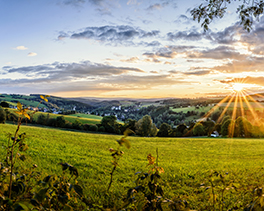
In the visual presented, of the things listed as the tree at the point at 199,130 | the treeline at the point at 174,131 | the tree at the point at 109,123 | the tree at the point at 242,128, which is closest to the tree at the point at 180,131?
the treeline at the point at 174,131

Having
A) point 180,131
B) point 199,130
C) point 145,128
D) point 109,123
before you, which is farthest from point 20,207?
point 180,131

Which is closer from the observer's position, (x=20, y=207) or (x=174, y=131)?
(x=20, y=207)

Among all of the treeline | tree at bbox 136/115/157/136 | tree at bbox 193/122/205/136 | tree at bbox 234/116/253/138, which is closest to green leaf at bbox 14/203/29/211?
the treeline

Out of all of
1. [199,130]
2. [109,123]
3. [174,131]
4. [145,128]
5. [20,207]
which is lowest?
[174,131]

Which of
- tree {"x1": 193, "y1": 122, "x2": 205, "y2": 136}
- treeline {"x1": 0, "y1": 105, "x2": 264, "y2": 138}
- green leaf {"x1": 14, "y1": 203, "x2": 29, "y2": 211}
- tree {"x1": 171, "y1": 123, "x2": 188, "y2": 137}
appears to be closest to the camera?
green leaf {"x1": 14, "y1": 203, "x2": 29, "y2": 211}

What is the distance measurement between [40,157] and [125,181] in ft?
15.0

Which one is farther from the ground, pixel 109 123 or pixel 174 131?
pixel 109 123

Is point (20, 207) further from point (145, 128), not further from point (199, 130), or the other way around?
point (199, 130)

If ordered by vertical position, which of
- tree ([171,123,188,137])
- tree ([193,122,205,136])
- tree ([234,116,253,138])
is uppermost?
tree ([234,116,253,138])

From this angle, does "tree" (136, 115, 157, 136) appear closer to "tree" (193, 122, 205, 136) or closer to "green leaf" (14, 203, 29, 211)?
"tree" (193, 122, 205, 136)

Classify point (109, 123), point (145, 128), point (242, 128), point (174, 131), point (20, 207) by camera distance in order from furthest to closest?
point (174, 131) → point (109, 123) → point (145, 128) → point (242, 128) → point (20, 207)

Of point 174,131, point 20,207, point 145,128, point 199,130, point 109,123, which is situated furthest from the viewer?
point 174,131

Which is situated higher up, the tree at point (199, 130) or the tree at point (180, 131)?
the tree at point (199, 130)

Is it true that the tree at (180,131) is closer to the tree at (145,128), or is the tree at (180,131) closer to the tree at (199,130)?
the tree at (199,130)
